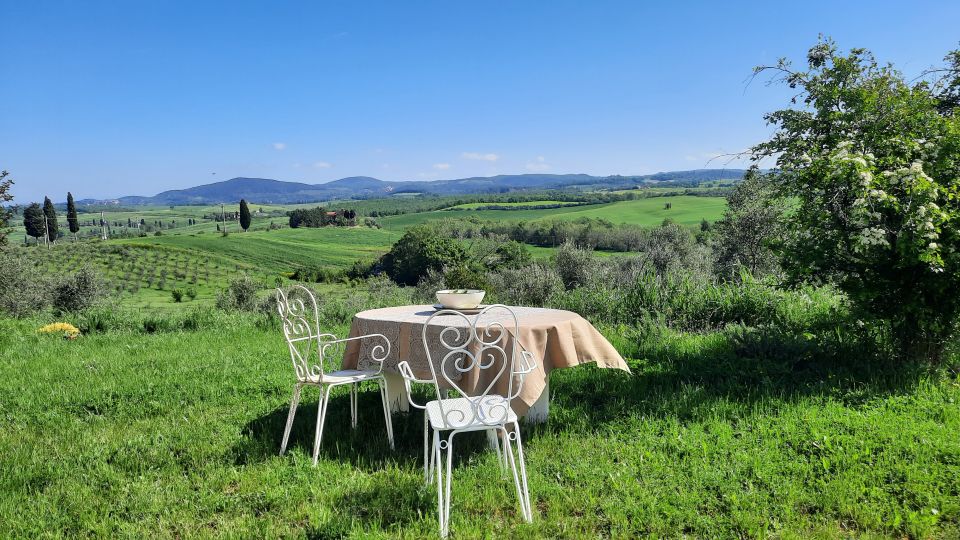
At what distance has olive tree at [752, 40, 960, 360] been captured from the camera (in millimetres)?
4336

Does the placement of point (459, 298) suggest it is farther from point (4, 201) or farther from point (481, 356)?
point (4, 201)

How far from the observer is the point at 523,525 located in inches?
114

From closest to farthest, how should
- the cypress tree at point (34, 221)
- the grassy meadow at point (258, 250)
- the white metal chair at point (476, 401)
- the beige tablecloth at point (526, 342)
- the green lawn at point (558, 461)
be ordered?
the white metal chair at point (476, 401), the green lawn at point (558, 461), the beige tablecloth at point (526, 342), the grassy meadow at point (258, 250), the cypress tree at point (34, 221)

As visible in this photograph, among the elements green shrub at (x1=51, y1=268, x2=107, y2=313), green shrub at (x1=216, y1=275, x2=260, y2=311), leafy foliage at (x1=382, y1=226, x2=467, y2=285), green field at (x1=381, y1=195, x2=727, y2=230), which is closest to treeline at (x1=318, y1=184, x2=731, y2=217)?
green field at (x1=381, y1=195, x2=727, y2=230)

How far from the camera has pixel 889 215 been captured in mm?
4711

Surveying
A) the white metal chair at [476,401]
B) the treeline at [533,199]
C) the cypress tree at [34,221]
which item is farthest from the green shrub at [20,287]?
the treeline at [533,199]

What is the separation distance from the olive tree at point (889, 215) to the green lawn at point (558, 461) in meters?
0.57

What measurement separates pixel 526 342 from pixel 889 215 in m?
3.29

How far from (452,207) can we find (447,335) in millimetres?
80356

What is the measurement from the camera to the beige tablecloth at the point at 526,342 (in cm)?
380

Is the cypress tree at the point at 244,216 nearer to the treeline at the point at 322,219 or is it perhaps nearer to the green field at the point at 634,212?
the treeline at the point at 322,219

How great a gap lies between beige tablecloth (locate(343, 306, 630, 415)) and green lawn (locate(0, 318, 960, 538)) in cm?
49

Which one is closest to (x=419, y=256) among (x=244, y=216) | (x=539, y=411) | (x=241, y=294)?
(x=241, y=294)

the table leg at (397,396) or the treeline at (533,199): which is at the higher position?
the treeline at (533,199)
